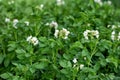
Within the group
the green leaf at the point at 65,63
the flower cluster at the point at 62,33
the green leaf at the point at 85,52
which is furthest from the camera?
the flower cluster at the point at 62,33

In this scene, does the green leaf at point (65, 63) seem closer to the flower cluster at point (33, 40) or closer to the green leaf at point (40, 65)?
the green leaf at point (40, 65)

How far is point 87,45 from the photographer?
3.26 metres

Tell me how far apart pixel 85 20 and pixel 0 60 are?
34.0 inches

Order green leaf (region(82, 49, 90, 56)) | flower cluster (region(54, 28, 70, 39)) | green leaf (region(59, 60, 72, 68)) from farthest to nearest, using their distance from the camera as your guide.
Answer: flower cluster (region(54, 28, 70, 39)) < green leaf (region(82, 49, 90, 56)) < green leaf (region(59, 60, 72, 68))

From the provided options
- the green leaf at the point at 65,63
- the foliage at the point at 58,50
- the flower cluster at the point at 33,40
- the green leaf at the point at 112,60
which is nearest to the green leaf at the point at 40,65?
the foliage at the point at 58,50

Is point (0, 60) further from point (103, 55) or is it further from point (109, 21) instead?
point (109, 21)

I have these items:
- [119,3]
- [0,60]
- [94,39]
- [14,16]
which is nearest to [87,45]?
[94,39]

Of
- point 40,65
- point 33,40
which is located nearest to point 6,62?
point 33,40

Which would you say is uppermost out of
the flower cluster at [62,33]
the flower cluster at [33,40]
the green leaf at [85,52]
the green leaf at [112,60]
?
the flower cluster at [62,33]

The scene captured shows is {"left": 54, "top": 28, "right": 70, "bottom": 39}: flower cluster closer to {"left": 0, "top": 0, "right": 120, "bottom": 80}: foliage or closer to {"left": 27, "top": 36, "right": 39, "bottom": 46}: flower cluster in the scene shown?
{"left": 0, "top": 0, "right": 120, "bottom": 80}: foliage

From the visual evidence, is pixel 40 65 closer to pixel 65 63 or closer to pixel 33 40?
pixel 65 63

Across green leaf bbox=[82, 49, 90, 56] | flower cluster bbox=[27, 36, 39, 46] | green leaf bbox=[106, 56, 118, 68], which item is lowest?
green leaf bbox=[106, 56, 118, 68]

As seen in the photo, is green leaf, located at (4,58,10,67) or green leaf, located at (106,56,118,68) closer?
green leaf, located at (106,56,118,68)

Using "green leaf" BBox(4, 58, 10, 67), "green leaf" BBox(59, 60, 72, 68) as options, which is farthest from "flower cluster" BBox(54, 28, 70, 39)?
"green leaf" BBox(4, 58, 10, 67)
